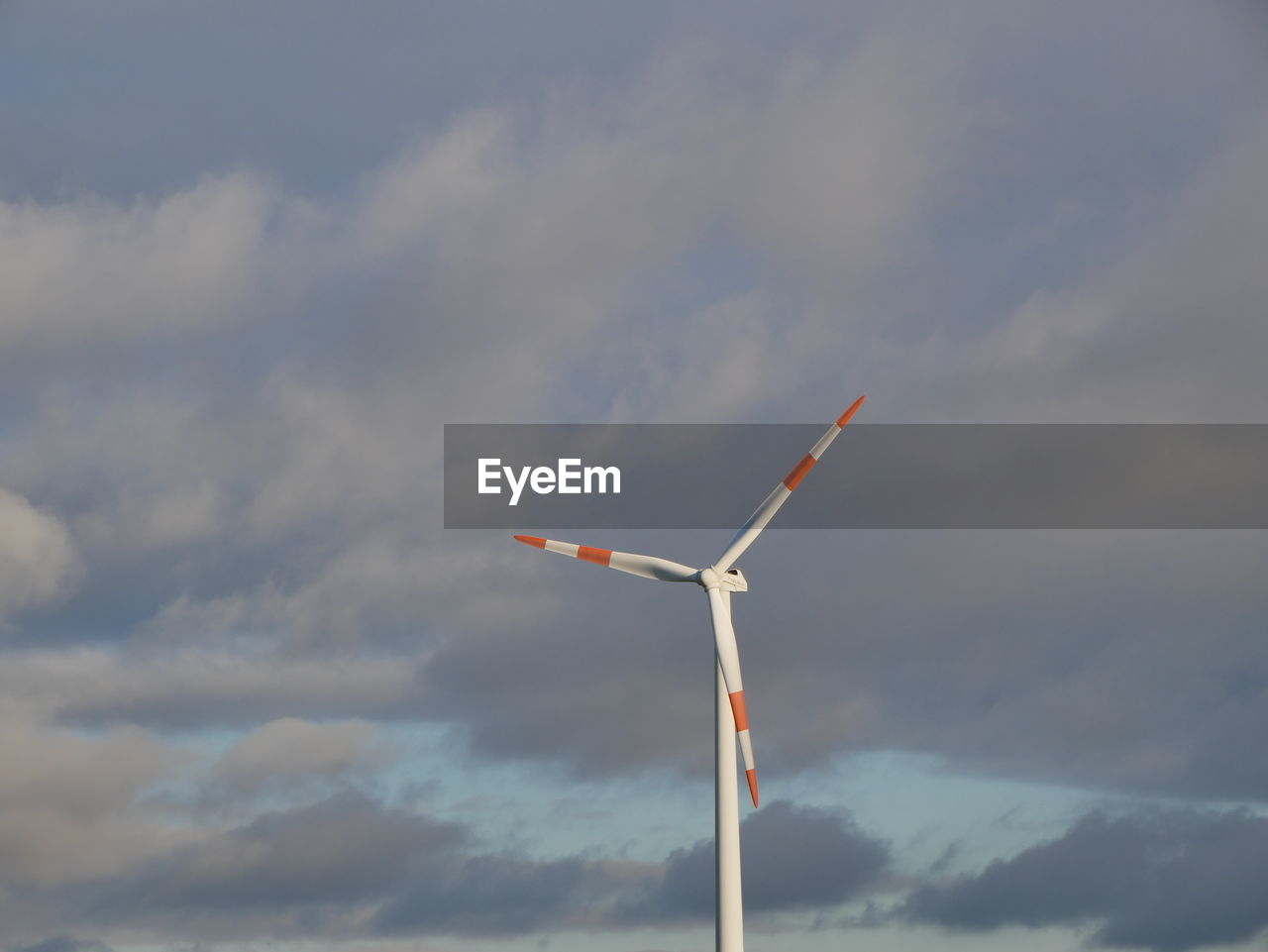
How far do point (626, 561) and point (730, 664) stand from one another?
10779mm

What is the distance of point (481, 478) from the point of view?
86375 millimetres

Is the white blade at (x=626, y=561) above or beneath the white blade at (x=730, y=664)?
above

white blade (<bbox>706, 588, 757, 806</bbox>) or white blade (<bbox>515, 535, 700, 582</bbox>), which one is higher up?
white blade (<bbox>515, 535, 700, 582</bbox>)

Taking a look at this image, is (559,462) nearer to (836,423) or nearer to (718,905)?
(836,423)

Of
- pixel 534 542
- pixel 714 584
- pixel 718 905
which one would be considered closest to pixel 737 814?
pixel 718 905

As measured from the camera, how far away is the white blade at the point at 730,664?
3524 inches

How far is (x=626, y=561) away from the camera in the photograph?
99125 millimetres

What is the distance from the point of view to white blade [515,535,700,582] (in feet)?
317

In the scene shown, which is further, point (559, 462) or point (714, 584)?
point (714, 584)

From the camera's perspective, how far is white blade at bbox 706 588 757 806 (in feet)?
294

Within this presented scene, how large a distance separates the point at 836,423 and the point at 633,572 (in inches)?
607

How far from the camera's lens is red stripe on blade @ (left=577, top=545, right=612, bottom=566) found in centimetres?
9977

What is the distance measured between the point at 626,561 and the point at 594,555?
2.22m

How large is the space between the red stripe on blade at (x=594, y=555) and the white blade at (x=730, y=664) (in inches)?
350
